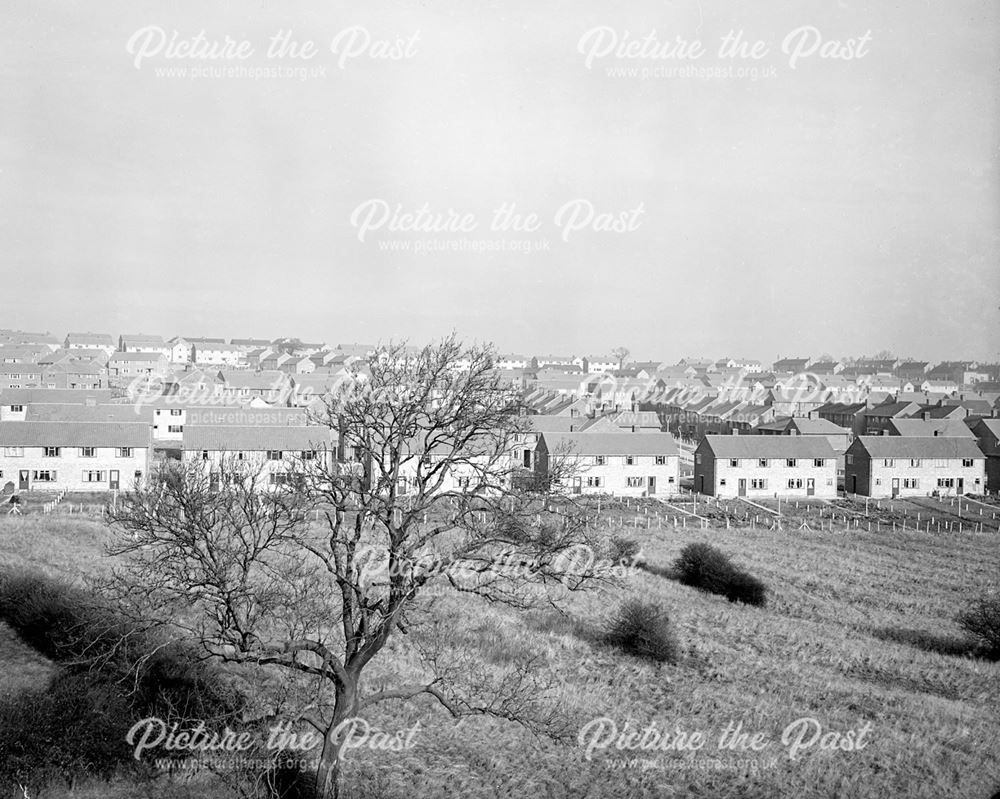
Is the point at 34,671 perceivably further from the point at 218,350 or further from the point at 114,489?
the point at 218,350

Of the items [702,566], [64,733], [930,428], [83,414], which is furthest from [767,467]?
[64,733]

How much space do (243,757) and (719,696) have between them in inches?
444

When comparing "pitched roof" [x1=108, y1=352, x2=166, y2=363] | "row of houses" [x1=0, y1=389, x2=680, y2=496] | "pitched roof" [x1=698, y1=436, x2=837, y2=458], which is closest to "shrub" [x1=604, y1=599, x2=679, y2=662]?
"row of houses" [x1=0, y1=389, x2=680, y2=496]

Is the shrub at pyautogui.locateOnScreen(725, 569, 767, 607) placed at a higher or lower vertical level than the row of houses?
lower

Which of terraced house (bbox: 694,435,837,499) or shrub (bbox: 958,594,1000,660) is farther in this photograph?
terraced house (bbox: 694,435,837,499)

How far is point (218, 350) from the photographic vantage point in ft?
540

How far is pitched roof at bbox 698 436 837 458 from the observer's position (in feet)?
169

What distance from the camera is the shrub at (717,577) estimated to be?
2900 centimetres

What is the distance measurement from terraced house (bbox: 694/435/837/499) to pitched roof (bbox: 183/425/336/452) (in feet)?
84.4

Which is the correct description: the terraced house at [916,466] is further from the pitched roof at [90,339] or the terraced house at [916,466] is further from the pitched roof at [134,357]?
the pitched roof at [90,339]

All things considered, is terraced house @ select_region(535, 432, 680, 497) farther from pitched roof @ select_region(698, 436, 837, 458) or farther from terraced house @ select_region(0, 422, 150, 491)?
terraced house @ select_region(0, 422, 150, 491)

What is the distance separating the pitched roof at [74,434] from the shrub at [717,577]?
1255 inches

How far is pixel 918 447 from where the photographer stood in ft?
180

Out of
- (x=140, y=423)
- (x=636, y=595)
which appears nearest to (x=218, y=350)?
(x=140, y=423)
